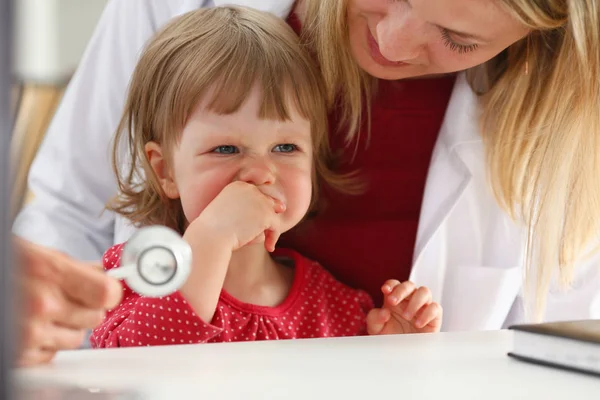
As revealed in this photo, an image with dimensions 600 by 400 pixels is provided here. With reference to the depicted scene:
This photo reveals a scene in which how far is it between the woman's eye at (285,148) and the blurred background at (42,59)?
0.77 ft

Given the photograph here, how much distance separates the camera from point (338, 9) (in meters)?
0.91

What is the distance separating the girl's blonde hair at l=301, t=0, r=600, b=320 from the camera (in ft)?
3.09

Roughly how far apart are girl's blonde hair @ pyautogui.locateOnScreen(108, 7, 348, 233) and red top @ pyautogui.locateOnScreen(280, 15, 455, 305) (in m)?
0.14

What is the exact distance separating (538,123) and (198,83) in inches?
16.3

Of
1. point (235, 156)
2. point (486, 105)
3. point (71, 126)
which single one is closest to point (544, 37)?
point (486, 105)

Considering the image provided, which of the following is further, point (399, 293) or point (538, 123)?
point (538, 123)

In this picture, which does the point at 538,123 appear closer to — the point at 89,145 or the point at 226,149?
the point at 226,149

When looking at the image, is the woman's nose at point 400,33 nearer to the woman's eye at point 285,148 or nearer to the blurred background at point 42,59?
the woman's eye at point 285,148

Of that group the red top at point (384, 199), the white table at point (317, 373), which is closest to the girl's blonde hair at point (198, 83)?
the red top at point (384, 199)

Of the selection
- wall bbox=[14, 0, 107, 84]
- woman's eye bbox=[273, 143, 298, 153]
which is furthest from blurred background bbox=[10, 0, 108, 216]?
woman's eye bbox=[273, 143, 298, 153]

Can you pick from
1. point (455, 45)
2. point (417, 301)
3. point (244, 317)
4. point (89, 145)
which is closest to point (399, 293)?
point (417, 301)

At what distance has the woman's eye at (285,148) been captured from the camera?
0.90m

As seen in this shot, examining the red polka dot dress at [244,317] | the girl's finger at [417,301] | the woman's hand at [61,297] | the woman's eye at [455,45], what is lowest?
the red polka dot dress at [244,317]

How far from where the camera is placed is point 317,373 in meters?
0.62
